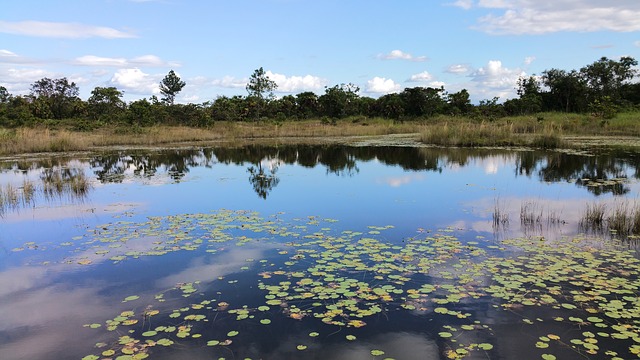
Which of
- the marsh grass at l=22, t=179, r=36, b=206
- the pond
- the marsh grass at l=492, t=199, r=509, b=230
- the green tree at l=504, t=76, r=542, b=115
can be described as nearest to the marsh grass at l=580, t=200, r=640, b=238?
the pond

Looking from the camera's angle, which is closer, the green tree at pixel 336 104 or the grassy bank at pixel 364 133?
the grassy bank at pixel 364 133

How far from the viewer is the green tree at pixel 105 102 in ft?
153

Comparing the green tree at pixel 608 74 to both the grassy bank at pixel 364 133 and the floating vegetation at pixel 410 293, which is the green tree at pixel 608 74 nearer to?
the grassy bank at pixel 364 133

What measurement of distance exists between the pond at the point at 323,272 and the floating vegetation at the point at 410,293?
0.07ft

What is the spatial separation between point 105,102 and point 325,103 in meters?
23.8

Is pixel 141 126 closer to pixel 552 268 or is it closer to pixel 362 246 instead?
pixel 362 246

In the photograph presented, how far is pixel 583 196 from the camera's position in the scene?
1055 centimetres

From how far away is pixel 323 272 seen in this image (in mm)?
5945

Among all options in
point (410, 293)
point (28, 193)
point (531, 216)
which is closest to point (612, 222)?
point (531, 216)

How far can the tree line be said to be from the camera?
1647 inches

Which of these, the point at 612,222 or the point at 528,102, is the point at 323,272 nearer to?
the point at 612,222

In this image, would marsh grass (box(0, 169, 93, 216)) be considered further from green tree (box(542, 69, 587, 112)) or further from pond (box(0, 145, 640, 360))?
green tree (box(542, 69, 587, 112))

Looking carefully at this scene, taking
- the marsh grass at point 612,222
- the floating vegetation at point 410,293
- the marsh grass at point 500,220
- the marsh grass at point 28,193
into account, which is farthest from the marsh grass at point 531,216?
the marsh grass at point 28,193

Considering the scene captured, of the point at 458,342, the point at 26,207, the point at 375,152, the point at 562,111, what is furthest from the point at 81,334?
the point at 562,111
